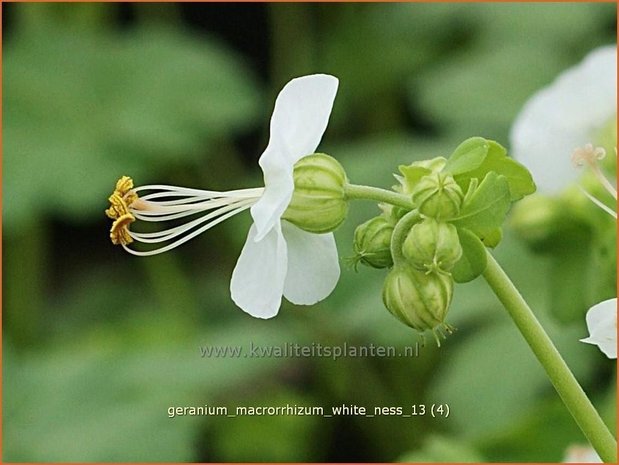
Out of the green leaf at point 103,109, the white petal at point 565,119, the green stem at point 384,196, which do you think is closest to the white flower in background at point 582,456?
the white petal at point 565,119

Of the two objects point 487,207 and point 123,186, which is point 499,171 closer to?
point 487,207

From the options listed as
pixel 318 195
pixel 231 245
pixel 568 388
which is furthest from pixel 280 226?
pixel 231 245

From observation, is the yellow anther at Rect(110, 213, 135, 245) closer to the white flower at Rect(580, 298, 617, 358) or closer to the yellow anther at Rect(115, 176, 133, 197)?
the yellow anther at Rect(115, 176, 133, 197)

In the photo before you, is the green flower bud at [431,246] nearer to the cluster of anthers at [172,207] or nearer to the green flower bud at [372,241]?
the green flower bud at [372,241]

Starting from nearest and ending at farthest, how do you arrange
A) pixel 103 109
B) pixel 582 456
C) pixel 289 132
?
1. pixel 289 132
2. pixel 582 456
3. pixel 103 109

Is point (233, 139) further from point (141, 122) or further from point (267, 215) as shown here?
point (267, 215)

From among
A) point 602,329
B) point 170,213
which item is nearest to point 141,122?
point 170,213

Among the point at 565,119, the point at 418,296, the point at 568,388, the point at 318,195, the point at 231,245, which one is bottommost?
the point at 568,388
